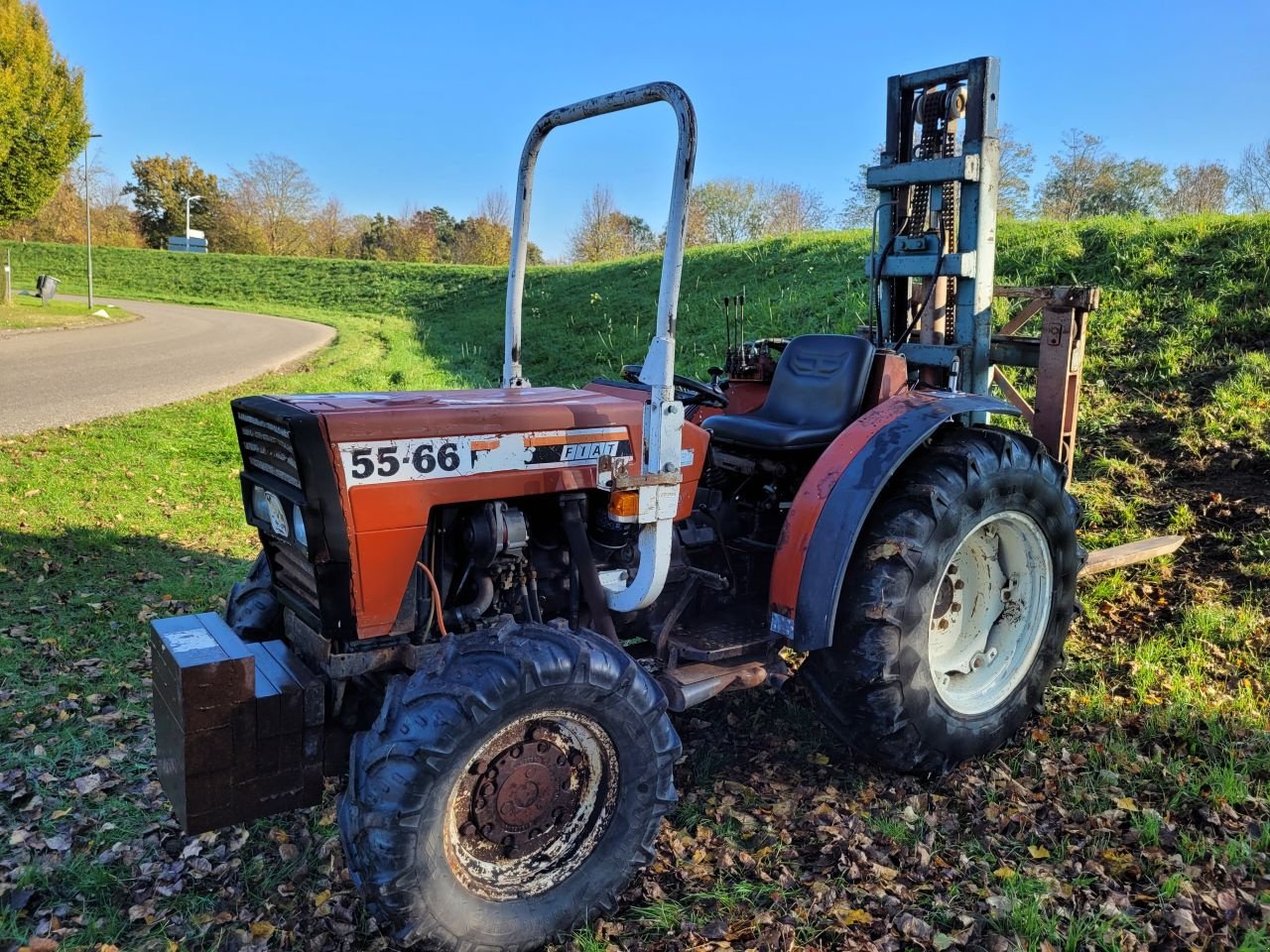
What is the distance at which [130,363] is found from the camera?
13.6 meters

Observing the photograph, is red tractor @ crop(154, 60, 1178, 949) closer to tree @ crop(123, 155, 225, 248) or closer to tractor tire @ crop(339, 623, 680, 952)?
tractor tire @ crop(339, 623, 680, 952)

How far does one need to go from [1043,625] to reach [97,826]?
3508 mm

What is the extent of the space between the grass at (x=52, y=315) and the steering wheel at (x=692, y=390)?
698 inches

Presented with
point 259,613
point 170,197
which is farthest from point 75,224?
point 259,613

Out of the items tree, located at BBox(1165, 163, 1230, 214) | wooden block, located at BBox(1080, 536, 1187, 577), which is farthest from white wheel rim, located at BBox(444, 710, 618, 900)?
tree, located at BBox(1165, 163, 1230, 214)

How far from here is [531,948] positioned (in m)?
2.60

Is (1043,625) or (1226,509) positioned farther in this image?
(1226,509)

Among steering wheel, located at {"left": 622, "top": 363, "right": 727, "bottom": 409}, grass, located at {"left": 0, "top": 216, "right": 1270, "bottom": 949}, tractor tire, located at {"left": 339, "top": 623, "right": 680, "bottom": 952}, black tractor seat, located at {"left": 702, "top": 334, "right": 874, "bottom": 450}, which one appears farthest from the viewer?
black tractor seat, located at {"left": 702, "top": 334, "right": 874, "bottom": 450}

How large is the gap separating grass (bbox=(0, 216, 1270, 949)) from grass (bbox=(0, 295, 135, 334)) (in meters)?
12.1

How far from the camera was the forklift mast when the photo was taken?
4.23 meters

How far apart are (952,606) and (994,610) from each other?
210 mm

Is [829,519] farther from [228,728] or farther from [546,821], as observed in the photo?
[228,728]

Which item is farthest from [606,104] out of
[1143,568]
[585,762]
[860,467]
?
[1143,568]

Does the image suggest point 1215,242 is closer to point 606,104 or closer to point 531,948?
point 606,104
